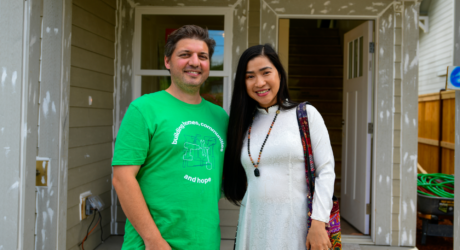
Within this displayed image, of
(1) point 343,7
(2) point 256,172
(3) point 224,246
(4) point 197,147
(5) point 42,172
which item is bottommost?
(3) point 224,246

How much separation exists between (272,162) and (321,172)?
22cm

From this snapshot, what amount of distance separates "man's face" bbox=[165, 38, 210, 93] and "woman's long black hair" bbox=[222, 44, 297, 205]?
0.69ft

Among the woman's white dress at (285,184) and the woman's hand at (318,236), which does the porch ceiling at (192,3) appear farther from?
the woman's hand at (318,236)

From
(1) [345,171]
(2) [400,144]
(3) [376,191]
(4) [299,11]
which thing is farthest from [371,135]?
(4) [299,11]

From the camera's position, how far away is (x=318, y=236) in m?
1.42

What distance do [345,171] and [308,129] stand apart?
296 cm

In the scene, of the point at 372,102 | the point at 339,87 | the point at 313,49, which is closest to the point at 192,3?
the point at 372,102

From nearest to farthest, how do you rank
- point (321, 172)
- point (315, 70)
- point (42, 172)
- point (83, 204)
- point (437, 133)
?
point (321, 172) < point (42, 172) < point (83, 204) < point (437, 133) < point (315, 70)

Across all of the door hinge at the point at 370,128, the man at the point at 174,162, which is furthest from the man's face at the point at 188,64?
the door hinge at the point at 370,128

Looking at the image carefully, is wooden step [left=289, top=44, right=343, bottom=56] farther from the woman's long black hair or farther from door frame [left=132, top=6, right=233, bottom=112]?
the woman's long black hair

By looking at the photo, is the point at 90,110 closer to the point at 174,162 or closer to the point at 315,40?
the point at 174,162

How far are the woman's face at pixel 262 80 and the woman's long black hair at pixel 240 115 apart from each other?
1.0 inches

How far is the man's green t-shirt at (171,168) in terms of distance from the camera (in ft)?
4.46

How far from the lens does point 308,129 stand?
1.51m
